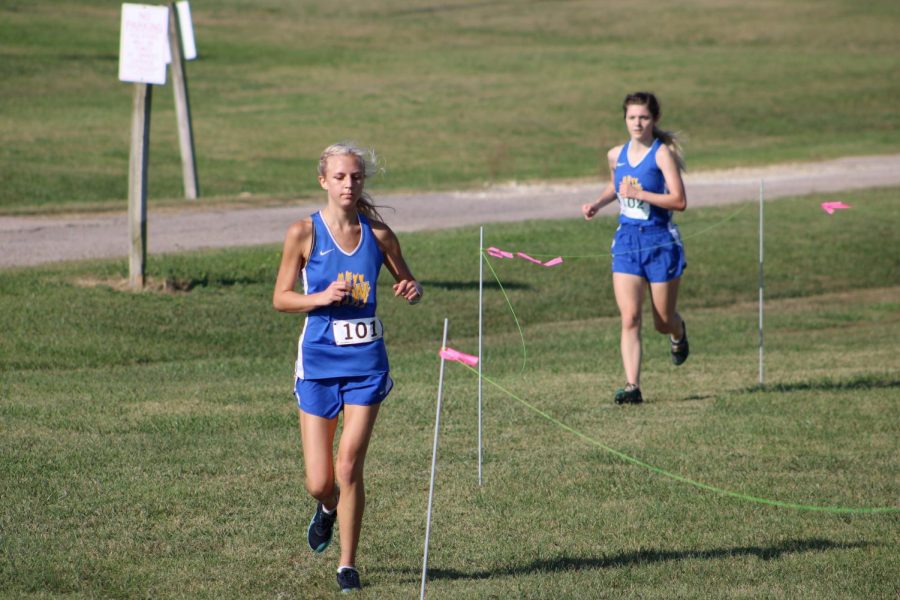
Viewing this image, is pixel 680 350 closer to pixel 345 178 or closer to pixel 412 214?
pixel 345 178

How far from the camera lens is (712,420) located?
9.97 meters

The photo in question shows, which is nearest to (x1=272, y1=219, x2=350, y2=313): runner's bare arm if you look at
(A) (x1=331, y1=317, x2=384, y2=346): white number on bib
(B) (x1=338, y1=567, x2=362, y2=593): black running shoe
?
(A) (x1=331, y1=317, x2=384, y2=346): white number on bib

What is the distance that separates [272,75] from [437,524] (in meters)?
39.8

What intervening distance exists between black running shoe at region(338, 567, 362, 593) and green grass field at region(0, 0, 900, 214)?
15.9m

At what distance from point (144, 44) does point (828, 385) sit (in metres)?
7.52

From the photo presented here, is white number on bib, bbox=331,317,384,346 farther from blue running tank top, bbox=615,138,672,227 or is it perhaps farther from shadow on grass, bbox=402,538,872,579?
blue running tank top, bbox=615,138,672,227

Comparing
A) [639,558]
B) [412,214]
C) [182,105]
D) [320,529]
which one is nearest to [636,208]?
[639,558]

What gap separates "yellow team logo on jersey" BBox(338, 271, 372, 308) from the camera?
6.33 metres

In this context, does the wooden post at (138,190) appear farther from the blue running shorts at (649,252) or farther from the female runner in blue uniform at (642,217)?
the blue running shorts at (649,252)

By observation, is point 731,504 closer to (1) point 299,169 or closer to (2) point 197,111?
(1) point 299,169

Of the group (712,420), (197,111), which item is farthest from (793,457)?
(197,111)

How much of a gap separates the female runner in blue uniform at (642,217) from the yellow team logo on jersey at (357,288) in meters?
4.05

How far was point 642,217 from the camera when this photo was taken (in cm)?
1026

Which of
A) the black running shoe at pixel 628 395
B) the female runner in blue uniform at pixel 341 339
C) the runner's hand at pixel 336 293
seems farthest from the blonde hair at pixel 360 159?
the black running shoe at pixel 628 395
